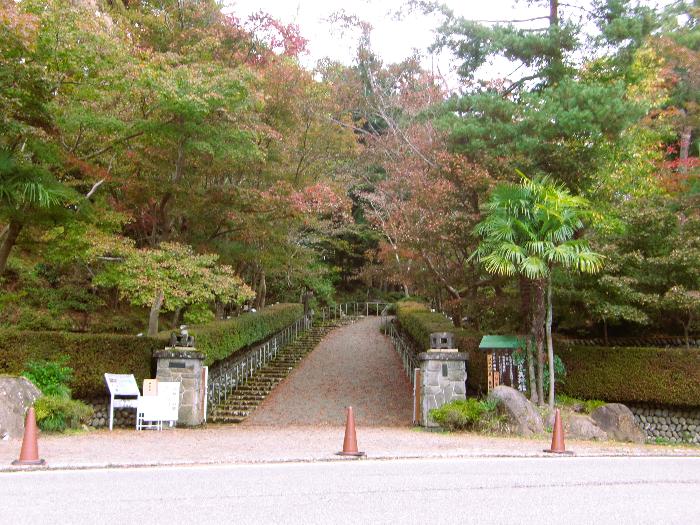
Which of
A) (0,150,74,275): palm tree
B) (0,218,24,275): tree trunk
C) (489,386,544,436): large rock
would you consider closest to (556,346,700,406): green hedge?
(489,386,544,436): large rock

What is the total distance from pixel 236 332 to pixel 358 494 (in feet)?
45.1

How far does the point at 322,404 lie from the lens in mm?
18500

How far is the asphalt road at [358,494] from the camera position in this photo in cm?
593

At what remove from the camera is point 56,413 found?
1277 centimetres

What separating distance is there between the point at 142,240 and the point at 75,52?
963 cm

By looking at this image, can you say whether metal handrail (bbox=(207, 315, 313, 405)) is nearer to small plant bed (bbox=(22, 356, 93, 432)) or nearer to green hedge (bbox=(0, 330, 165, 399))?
green hedge (bbox=(0, 330, 165, 399))

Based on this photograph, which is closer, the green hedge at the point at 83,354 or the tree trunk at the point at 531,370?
the green hedge at the point at 83,354

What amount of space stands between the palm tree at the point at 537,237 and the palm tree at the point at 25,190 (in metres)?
8.53

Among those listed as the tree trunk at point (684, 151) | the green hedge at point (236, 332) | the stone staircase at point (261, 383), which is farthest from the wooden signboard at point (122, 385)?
the tree trunk at point (684, 151)

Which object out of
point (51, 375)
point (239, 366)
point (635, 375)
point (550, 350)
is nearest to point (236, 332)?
point (239, 366)

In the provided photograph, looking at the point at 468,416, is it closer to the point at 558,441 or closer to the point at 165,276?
the point at 558,441

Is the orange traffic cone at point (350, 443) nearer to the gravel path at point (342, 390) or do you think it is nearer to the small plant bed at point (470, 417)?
the small plant bed at point (470, 417)

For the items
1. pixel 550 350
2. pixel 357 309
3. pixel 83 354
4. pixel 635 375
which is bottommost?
pixel 635 375

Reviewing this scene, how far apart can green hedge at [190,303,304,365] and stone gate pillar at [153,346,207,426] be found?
117 cm
